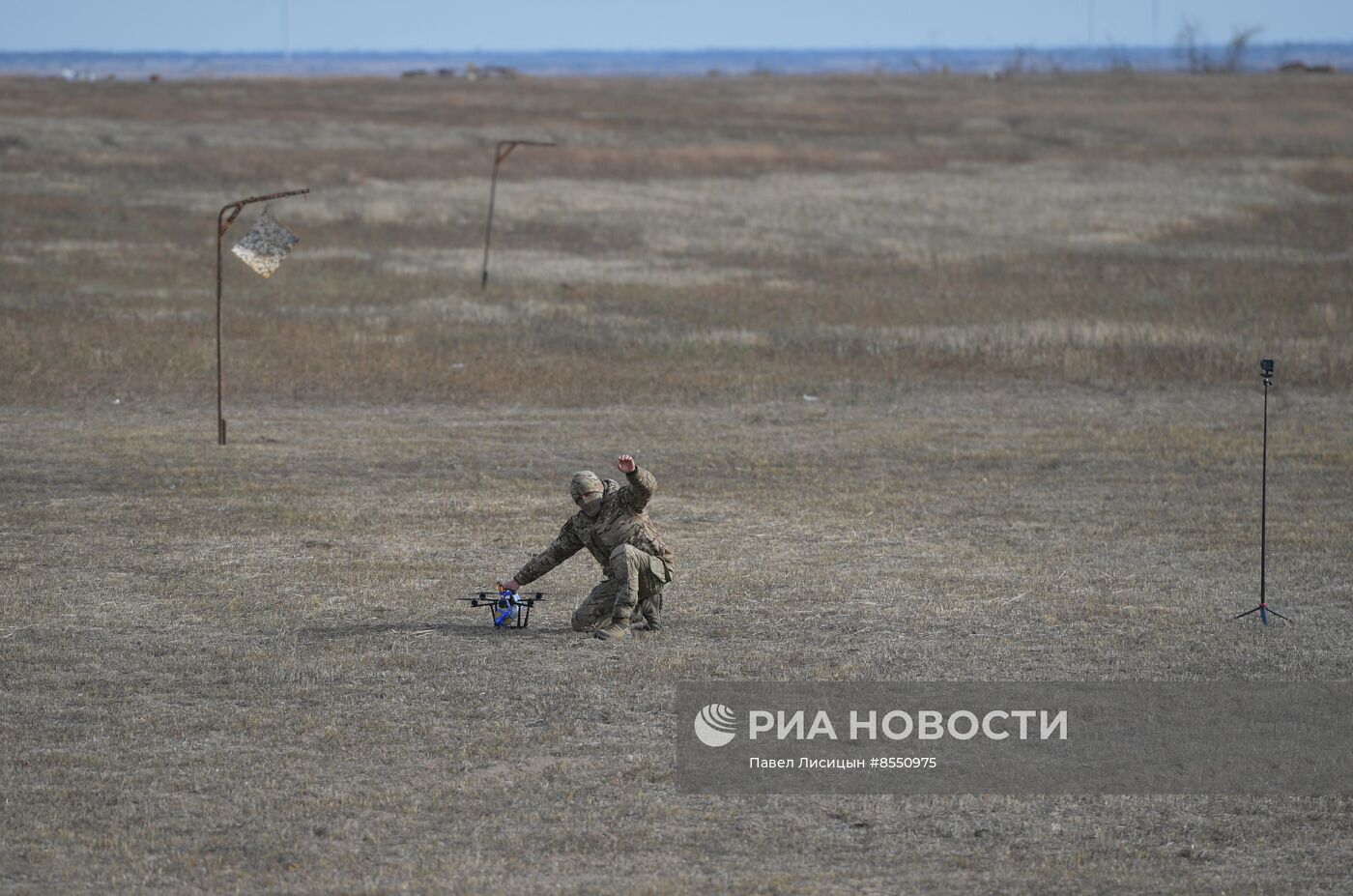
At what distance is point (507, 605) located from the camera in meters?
11.8

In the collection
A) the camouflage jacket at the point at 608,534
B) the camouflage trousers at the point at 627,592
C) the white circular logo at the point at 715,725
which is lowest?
the white circular logo at the point at 715,725

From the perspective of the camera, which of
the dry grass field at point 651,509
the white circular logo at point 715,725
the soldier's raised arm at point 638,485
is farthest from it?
the soldier's raised arm at point 638,485

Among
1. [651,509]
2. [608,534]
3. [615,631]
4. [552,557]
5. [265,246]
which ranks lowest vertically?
[615,631]

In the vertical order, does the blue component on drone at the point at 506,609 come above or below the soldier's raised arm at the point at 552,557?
below

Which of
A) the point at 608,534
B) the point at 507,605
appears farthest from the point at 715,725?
the point at 507,605

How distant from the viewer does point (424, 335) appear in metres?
26.4

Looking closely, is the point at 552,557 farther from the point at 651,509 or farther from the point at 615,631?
the point at 651,509

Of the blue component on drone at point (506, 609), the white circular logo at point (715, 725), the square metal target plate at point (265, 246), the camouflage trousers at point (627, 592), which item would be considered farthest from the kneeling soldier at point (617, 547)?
the square metal target plate at point (265, 246)

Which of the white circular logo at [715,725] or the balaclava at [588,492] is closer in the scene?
the white circular logo at [715,725]

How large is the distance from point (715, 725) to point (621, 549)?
1.94 metres

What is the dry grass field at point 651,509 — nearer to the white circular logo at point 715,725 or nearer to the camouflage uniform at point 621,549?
the white circular logo at point 715,725

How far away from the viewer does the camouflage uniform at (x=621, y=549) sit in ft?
37.6

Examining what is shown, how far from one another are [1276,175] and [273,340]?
37.2m

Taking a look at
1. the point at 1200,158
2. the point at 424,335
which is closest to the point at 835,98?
the point at 1200,158
